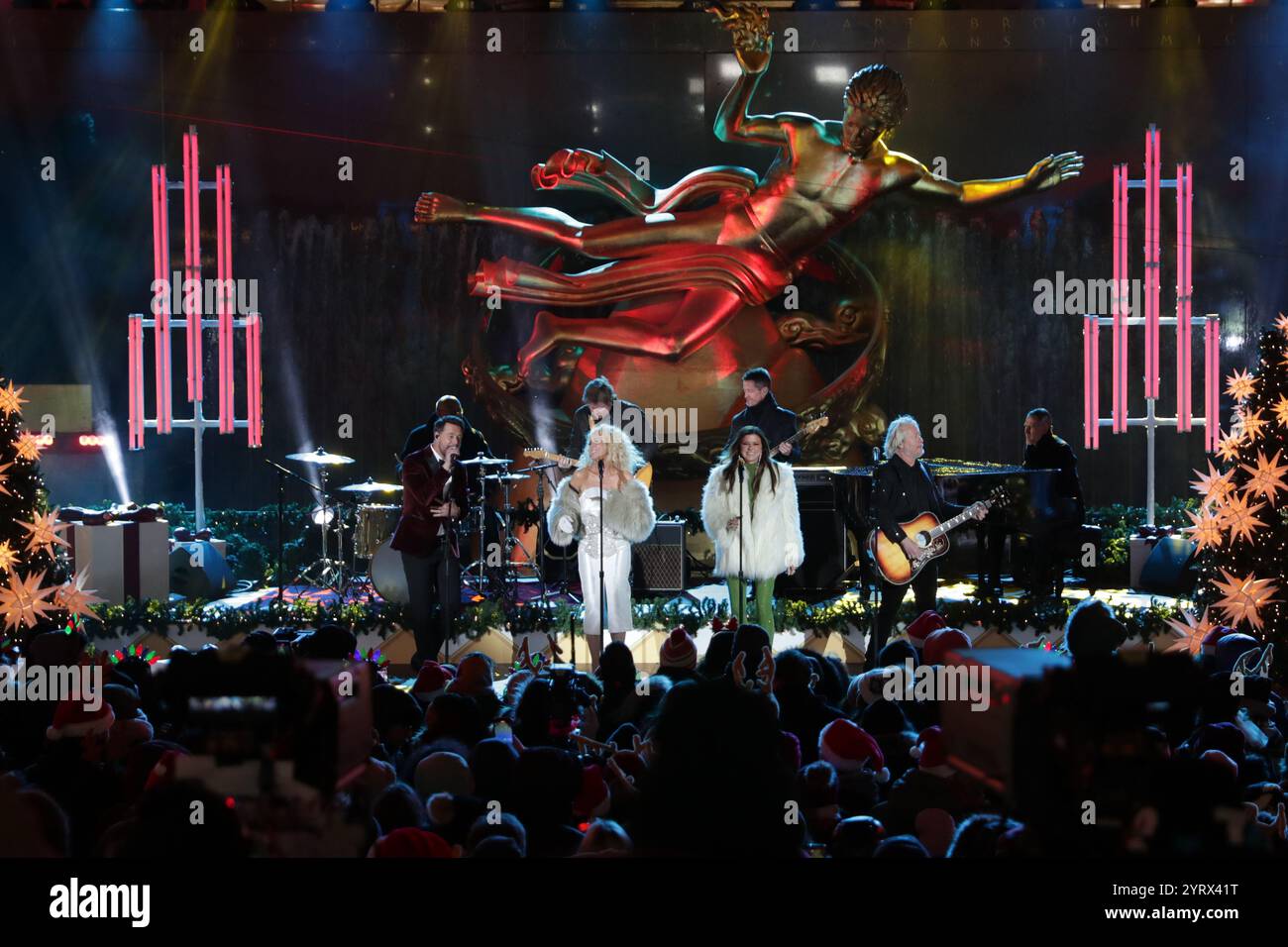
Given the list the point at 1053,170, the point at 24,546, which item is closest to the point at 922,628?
the point at 24,546

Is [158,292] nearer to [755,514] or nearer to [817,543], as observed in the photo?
[817,543]

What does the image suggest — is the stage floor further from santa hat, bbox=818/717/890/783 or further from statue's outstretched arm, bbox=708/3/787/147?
statue's outstretched arm, bbox=708/3/787/147

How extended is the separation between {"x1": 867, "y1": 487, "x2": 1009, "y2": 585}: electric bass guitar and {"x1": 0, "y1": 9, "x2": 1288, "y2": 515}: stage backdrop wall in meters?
6.98

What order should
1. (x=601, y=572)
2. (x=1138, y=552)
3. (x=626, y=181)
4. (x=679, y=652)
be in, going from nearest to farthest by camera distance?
(x=679, y=652)
(x=601, y=572)
(x=1138, y=552)
(x=626, y=181)

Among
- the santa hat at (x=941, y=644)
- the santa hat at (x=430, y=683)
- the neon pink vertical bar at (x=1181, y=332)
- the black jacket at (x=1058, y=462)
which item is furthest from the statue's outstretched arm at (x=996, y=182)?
the santa hat at (x=430, y=683)

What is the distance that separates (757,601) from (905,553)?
112cm

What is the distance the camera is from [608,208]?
1593cm

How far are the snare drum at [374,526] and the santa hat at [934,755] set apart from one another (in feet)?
27.1

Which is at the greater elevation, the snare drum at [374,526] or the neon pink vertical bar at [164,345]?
the neon pink vertical bar at [164,345]

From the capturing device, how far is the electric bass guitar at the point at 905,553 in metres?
9.18

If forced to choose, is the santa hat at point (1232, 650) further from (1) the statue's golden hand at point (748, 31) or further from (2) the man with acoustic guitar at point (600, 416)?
(1) the statue's golden hand at point (748, 31)

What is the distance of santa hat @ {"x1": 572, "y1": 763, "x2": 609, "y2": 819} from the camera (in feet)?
15.0

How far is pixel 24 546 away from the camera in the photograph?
8320 mm
